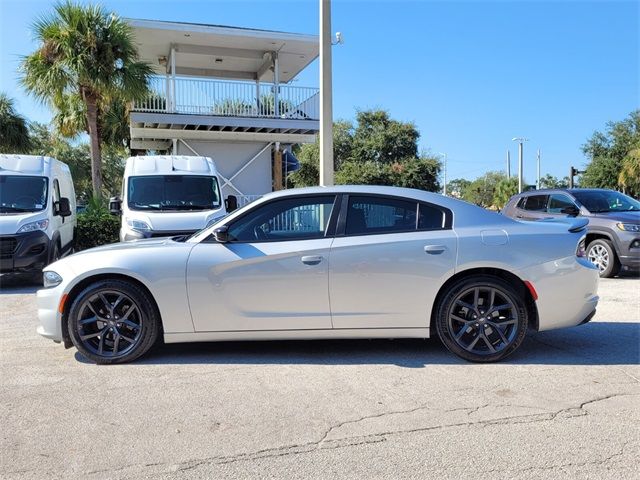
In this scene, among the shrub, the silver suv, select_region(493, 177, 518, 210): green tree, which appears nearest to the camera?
the silver suv

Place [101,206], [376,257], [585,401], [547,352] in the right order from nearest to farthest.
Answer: [585,401] < [376,257] < [547,352] < [101,206]

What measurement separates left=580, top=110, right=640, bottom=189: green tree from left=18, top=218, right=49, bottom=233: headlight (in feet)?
126

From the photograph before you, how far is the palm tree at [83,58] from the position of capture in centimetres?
1529

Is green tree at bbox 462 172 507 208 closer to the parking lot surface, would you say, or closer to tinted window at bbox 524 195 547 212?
tinted window at bbox 524 195 547 212

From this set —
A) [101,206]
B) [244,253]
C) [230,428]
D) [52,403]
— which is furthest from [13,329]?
[101,206]

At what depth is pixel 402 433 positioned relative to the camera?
3.54 meters

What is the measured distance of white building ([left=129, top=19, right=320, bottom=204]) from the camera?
56.5 ft

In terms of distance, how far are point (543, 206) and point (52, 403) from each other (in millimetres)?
9987

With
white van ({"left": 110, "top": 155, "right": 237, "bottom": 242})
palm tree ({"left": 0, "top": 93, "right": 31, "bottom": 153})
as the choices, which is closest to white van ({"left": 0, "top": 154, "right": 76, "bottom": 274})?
white van ({"left": 110, "top": 155, "right": 237, "bottom": 242})

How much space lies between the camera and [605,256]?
10336mm

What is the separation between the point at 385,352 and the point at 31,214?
304 inches

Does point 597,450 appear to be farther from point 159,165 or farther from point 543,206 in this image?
point 159,165

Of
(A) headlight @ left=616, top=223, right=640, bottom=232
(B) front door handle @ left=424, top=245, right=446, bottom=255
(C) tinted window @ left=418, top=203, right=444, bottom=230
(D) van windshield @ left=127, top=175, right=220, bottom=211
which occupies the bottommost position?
(B) front door handle @ left=424, top=245, right=446, bottom=255

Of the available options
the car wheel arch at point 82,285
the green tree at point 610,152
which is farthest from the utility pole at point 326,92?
the green tree at point 610,152
